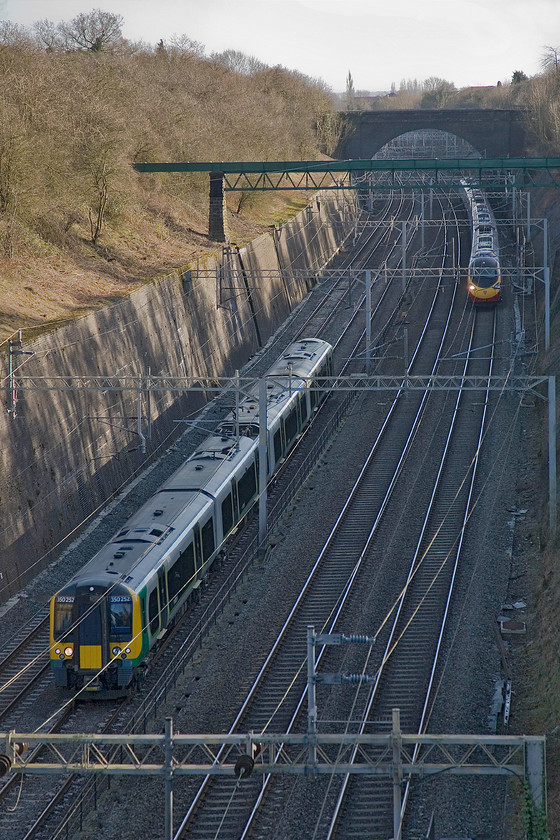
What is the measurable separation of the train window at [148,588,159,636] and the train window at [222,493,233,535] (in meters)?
5.47

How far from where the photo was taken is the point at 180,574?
23.6m

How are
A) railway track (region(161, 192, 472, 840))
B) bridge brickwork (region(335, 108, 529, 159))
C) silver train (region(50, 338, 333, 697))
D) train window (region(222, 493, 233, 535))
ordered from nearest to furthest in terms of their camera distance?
railway track (region(161, 192, 472, 840)), silver train (region(50, 338, 333, 697)), train window (region(222, 493, 233, 535)), bridge brickwork (region(335, 108, 529, 159))

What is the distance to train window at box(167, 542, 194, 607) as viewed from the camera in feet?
75.4

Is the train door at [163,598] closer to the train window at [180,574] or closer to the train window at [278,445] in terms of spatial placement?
the train window at [180,574]

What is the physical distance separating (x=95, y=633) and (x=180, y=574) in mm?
3351

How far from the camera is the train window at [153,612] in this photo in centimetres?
2150

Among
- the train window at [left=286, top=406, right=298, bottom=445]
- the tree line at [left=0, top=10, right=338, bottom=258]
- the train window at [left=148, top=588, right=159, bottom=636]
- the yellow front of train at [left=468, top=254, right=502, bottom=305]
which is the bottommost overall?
the train window at [left=148, top=588, right=159, bottom=636]

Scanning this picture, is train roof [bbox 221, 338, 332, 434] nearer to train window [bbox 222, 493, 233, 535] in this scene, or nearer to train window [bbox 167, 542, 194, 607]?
train window [bbox 222, 493, 233, 535]

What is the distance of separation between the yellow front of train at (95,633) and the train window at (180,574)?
7.18ft

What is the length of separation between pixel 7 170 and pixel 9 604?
62.1 ft

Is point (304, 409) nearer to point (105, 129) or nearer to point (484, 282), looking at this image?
point (105, 129)

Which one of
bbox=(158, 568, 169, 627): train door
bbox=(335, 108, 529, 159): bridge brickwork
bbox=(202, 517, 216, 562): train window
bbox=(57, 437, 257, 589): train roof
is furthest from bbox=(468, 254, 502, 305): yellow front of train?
bbox=(335, 108, 529, 159): bridge brickwork

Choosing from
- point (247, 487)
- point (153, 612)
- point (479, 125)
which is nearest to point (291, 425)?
point (247, 487)

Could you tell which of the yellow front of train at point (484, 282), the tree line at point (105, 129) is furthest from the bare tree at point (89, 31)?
the yellow front of train at point (484, 282)
